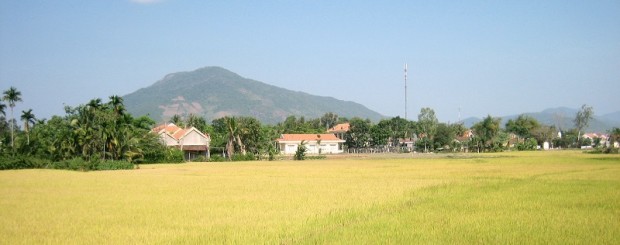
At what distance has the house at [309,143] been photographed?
91812 mm

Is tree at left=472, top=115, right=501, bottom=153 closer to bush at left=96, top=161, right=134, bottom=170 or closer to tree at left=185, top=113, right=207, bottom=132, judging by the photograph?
tree at left=185, top=113, right=207, bottom=132

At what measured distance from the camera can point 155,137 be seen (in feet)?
180

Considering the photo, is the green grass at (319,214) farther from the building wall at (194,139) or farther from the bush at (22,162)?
the building wall at (194,139)

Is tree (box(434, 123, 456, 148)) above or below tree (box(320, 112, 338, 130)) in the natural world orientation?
below

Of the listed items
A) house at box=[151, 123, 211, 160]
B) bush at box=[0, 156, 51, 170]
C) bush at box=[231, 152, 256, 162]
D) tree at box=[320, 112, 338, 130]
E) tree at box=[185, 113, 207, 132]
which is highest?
tree at box=[320, 112, 338, 130]

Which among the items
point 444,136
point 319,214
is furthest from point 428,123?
point 319,214

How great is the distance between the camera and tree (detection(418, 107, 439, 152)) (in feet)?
315

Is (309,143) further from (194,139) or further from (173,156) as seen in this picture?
(173,156)

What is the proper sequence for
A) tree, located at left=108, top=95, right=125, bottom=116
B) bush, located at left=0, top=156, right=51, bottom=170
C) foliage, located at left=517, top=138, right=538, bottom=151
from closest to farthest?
bush, located at left=0, top=156, right=51, bottom=170 < tree, located at left=108, top=95, right=125, bottom=116 < foliage, located at left=517, top=138, right=538, bottom=151

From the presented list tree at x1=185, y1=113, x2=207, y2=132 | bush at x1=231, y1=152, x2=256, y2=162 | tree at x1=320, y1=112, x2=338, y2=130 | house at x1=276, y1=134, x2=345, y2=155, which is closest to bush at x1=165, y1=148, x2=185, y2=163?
bush at x1=231, y1=152, x2=256, y2=162

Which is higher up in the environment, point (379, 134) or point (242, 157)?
point (379, 134)

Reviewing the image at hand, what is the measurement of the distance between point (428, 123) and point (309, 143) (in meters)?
25.2

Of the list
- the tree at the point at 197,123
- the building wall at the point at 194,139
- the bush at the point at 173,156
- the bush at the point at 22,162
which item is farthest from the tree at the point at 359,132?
the bush at the point at 22,162

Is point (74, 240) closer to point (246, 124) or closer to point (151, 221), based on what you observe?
point (151, 221)
